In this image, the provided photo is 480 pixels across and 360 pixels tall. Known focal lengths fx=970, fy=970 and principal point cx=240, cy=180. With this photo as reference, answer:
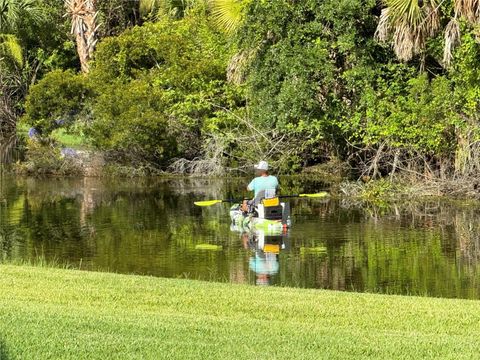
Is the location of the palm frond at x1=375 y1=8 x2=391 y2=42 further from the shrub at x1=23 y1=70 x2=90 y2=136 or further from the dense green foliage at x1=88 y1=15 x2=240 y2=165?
the shrub at x1=23 y1=70 x2=90 y2=136

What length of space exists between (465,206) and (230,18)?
1160cm

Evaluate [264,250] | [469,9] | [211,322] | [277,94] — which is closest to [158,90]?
[277,94]

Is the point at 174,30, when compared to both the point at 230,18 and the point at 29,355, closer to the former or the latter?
the point at 230,18

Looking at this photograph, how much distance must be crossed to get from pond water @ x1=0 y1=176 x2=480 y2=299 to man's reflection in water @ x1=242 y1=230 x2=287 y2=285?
0.02 m

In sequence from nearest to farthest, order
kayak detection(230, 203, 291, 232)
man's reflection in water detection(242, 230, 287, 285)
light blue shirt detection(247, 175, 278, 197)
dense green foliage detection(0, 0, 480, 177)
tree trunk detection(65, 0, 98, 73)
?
man's reflection in water detection(242, 230, 287, 285)
kayak detection(230, 203, 291, 232)
light blue shirt detection(247, 175, 278, 197)
dense green foliage detection(0, 0, 480, 177)
tree trunk detection(65, 0, 98, 73)

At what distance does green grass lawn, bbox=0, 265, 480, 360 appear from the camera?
8438 mm

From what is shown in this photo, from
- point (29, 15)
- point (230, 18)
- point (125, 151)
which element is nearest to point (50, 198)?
point (125, 151)

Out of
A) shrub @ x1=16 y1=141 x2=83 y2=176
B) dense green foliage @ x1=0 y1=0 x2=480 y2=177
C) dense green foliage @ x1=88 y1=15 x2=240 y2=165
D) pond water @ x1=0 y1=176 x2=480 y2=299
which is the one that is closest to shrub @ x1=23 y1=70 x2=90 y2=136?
dense green foliage @ x1=0 y1=0 x2=480 y2=177

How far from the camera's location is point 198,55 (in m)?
34.9

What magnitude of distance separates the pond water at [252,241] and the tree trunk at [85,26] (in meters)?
12.7

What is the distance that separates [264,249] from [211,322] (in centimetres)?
882

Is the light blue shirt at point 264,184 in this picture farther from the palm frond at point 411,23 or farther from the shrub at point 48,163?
the shrub at point 48,163

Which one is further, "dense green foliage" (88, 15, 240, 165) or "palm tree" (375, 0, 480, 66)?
"dense green foliage" (88, 15, 240, 165)

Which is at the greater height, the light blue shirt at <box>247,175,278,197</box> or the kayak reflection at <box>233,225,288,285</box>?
the light blue shirt at <box>247,175,278,197</box>
